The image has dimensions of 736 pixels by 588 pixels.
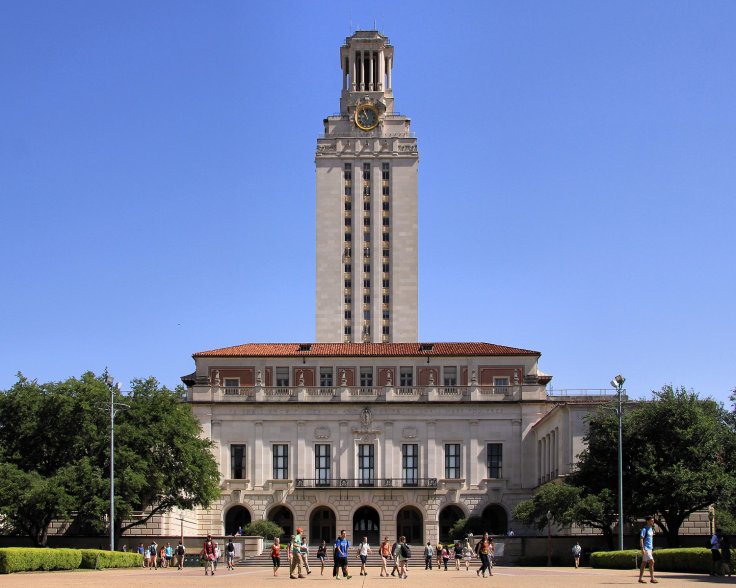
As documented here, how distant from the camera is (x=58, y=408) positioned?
268ft

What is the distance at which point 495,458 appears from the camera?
358ft

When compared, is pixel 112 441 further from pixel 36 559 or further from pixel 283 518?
pixel 283 518

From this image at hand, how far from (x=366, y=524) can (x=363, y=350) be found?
15032 millimetres

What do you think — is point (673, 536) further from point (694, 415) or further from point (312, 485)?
point (312, 485)

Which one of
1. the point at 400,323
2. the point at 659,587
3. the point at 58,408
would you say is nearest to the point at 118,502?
the point at 58,408

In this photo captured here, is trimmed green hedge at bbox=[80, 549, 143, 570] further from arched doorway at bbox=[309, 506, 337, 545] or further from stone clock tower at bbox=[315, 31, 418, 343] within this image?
stone clock tower at bbox=[315, 31, 418, 343]

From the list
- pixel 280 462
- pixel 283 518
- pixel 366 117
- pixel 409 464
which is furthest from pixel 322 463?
pixel 366 117

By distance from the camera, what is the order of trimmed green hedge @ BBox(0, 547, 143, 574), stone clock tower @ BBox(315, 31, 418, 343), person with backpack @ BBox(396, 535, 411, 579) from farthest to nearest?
stone clock tower @ BBox(315, 31, 418, 343) < person with backpack @ BBox(396, 535, 411, 579) < trimmed green hedge @ BBox(0, 547, 143, 574)

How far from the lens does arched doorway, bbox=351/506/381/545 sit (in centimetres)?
10844

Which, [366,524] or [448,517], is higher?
[448,517]

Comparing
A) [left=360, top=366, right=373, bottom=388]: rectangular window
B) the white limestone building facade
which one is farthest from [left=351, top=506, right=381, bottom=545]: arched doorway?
[left=360, top=366, right=373, bottom=388]: rectangular window

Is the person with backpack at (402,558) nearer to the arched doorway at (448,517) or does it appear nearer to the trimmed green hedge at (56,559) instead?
the trimmed green hedge at (56,559)

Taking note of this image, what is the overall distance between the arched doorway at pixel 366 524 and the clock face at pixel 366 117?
59837 mm

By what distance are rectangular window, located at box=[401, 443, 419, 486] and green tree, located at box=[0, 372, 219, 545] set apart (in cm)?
2459
